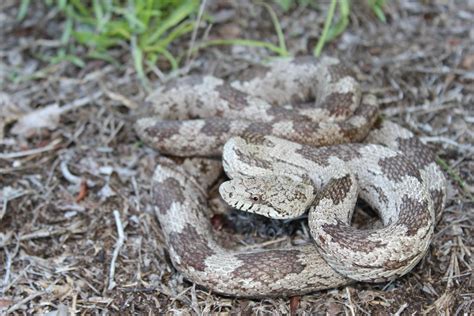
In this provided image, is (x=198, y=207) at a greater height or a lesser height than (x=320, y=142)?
lesser

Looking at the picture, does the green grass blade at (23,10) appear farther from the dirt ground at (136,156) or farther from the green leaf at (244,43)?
the green leaf at (244,43)

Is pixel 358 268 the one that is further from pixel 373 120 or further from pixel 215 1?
pixel 215 1

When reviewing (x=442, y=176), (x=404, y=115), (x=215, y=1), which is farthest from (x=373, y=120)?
(x=215, y=1)

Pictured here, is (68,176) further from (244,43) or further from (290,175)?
(244,43)

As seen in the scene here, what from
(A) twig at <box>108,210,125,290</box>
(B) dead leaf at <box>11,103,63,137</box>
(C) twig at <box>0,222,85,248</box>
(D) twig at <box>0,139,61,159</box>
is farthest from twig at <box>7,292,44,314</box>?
(B) dead leaf at <box>11,103,63,137</box>

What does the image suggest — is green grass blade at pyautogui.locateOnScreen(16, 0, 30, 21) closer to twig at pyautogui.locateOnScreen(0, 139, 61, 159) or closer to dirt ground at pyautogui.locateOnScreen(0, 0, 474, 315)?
dirt ground at pyautogui.locateOnScreen(0, 0, 474, 315)

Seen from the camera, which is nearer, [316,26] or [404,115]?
[404,115]
